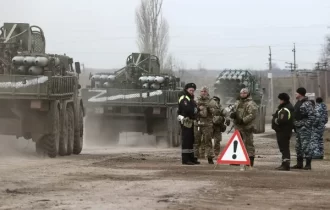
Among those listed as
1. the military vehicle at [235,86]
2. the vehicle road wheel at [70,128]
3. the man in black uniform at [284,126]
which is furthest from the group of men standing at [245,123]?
the military vehicle at [235,86]

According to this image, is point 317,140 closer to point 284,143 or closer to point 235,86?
point 284,143

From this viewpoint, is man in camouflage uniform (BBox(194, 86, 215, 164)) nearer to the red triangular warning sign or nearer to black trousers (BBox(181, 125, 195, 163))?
black trousers (BBox(181, 125, 195, 163))

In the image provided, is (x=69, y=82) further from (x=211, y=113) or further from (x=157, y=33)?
(x=157, y=33)

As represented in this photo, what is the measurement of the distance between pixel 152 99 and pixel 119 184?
1407cm

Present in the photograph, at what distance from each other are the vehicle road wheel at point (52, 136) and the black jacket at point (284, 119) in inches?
217

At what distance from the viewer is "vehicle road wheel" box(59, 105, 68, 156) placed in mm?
19894

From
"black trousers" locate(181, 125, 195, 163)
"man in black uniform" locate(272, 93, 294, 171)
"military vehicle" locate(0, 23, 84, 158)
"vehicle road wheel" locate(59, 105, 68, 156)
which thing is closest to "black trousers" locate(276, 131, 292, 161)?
"man in black uniform" locate(272, 93, 294, 171)

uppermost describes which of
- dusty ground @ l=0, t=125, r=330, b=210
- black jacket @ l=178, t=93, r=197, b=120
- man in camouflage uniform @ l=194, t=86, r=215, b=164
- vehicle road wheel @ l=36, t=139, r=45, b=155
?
black jacket @ l=178, t=93, r=197, b=120

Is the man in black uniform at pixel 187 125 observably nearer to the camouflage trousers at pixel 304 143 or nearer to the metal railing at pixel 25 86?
the camouflage trousers at pixel 304 143

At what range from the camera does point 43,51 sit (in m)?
22.0

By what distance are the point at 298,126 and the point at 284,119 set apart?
2.97 feet

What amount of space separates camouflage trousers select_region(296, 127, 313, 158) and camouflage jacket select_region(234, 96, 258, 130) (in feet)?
3.51

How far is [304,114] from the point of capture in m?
16.5

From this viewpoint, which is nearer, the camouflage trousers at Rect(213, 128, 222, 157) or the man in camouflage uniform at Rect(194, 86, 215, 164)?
the man in camouflage uniform at Rect(194, 86, 215, 164)
